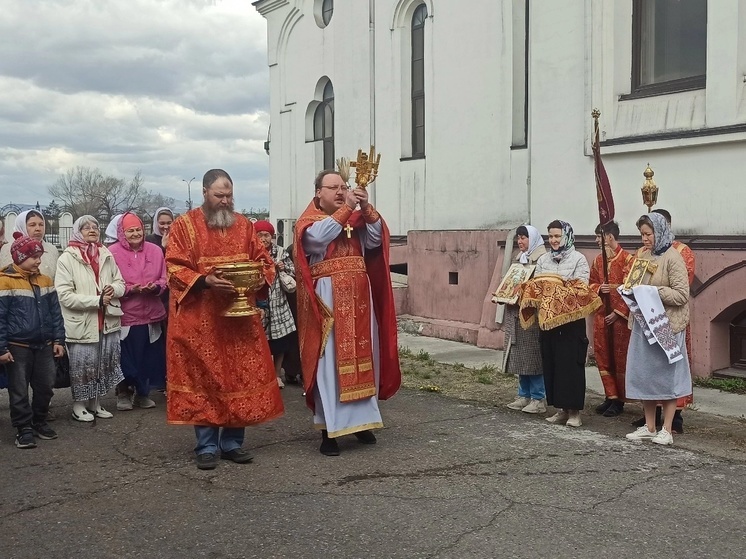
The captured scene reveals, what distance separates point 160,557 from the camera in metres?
4.31

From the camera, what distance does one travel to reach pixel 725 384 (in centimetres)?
897

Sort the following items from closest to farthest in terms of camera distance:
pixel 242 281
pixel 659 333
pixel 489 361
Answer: pixel 242 281 → pixel 659 333 → pixel 489 361

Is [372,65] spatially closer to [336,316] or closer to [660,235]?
[660,235]

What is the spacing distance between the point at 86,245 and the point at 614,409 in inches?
200

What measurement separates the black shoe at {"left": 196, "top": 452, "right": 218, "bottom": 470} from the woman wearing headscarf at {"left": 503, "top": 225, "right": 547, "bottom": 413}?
10.0 ft

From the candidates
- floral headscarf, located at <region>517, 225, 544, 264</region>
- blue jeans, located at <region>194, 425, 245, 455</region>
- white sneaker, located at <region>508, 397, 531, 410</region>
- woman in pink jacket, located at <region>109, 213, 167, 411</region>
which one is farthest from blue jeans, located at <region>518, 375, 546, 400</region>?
woman in pink jacket, located at <region>109, 213, 167, 411</region>

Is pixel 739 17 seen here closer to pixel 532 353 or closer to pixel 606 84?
pixel 606 84

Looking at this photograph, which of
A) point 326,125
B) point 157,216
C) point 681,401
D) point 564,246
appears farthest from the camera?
point 326,125

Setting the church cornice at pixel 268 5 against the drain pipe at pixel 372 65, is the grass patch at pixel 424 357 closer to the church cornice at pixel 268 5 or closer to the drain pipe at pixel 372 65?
the drain pipe at pixel 372 65

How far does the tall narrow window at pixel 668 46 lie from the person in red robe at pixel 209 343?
21.1 ft

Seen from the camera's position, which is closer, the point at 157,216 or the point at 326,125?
the point at 157,216

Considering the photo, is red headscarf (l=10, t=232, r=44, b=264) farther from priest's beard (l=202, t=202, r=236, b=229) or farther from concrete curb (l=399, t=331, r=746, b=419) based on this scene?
concrete curb (l=399, t=331, r=746, b=419)

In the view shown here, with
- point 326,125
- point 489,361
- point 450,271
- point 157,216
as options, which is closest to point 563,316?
point 489,361

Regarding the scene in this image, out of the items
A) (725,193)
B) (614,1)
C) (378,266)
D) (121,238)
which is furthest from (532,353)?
(614,1)
